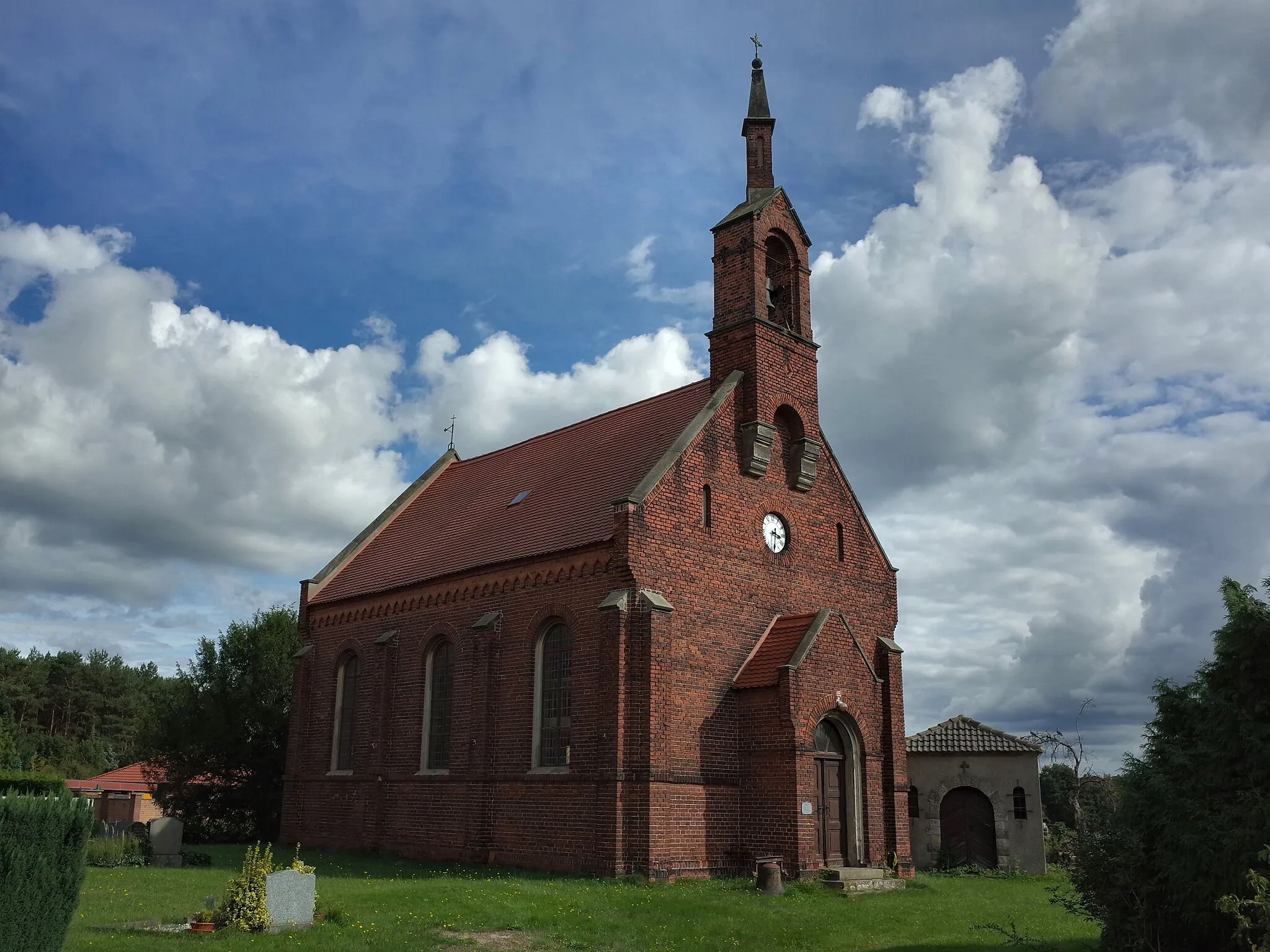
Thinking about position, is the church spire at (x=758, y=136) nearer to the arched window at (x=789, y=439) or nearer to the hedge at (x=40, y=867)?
the arched window at (x=789, y=439)

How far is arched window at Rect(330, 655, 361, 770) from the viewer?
30344 mm

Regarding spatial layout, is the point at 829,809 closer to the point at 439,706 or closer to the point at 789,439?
the point at 789,439

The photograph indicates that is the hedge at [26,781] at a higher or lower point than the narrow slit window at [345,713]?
lower

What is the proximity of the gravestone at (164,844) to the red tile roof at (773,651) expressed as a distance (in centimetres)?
1332

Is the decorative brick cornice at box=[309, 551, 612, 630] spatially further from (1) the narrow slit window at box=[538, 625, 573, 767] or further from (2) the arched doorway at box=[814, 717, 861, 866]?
(2) the arched doorway at box=[814, 717, 861, 866]

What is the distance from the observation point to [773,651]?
75.7 ft

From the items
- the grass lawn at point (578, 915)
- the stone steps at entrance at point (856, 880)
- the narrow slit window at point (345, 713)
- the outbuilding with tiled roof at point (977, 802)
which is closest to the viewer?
the grass lawn at point (578, 915)

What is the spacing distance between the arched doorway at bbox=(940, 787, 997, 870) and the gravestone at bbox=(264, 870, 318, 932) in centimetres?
2012

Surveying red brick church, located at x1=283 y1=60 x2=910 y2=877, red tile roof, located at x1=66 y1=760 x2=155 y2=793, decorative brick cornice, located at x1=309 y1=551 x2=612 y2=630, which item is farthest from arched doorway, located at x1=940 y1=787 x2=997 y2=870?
red tile roof, located at x1=66 y1=760 x2=155 y2=793

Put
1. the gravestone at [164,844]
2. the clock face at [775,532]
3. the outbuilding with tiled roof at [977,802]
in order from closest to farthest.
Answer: the gravestone at [164,844], the clock face at [775,532], the outbuilding with tiled roof at [977,802]

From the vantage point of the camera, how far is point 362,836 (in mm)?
27781

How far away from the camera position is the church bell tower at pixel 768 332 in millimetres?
25203

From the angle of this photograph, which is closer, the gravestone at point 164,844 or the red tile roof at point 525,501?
the gravestone at point 164,844

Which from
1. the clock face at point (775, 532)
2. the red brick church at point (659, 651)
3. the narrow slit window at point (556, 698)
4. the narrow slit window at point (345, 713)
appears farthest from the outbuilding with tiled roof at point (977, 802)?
the narrow slit window at point (345, 713)
